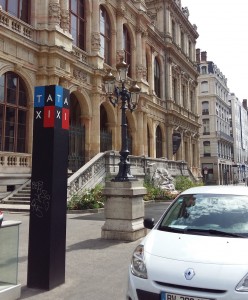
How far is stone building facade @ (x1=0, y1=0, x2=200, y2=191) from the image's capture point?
63.5 ft

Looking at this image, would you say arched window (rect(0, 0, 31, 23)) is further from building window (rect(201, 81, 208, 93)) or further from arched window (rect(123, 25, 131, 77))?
building window (rect(201, 81, 208, 93))

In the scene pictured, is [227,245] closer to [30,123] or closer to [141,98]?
[30,123]

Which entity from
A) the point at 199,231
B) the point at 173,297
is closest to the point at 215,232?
the point at 199,231

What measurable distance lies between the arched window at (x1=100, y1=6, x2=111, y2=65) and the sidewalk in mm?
20109

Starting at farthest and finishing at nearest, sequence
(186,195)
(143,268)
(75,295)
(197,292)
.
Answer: (186,195)
(75,295)
(143,268)
(197,292)

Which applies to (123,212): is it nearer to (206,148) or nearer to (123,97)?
(123,97)

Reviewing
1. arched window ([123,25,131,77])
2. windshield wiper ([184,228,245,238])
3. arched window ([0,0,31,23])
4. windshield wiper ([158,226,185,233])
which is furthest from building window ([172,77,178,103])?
windshield wiper ([184,228,245,238])

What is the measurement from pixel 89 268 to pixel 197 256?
3251mm

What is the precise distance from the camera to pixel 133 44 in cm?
3319

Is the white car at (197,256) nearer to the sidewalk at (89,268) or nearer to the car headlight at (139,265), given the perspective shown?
the car headlight at (139,265)

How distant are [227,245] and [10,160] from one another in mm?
16061

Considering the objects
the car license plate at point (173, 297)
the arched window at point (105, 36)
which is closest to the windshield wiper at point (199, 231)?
the car license plate at point (173, 297)

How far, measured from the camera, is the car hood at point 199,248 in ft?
12.7

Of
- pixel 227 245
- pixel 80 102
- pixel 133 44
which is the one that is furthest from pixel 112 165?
pixel 227 245
